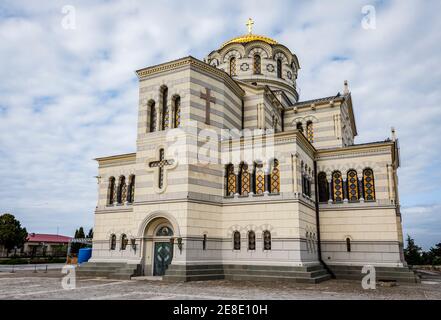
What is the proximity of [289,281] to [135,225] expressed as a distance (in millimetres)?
9152

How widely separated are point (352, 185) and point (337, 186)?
0.92m

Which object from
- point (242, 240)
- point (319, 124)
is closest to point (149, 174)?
point (242, 240)

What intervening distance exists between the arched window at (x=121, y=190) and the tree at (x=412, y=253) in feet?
113

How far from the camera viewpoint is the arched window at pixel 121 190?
26681 mm

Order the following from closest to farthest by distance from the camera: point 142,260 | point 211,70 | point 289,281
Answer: point 289,281 → point 142,260 → point 211,70

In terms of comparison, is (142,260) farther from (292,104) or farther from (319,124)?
(292,104)

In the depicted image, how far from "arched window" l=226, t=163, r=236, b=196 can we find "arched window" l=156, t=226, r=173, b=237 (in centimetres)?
412

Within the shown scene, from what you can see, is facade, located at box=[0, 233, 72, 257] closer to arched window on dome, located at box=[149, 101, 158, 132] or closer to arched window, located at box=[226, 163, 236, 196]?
arched window on dome, located at box=[149, 101, 158, 132]

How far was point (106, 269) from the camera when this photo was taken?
24.2 metres

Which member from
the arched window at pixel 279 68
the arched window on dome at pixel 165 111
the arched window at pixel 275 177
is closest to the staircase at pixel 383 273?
the arched window at pixel 275 177

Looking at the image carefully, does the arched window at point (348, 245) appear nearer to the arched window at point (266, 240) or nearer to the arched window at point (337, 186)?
the arched window at point (337, 186)

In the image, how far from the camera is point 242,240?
21.9 m

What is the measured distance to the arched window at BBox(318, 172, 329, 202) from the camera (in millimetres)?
25125

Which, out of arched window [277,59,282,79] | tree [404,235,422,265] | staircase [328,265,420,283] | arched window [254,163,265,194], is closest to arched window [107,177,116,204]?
arched window [254,163,265,194]
